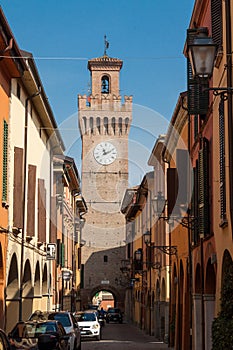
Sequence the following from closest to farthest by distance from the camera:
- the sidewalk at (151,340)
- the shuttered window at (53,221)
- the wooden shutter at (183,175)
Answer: the wooden shutter at (183,175) < the sidewalk at (151,340) < the shuttered window at (53,221)

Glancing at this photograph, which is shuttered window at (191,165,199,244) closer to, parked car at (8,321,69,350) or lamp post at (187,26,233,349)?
lamp post at (187,26,233,349)

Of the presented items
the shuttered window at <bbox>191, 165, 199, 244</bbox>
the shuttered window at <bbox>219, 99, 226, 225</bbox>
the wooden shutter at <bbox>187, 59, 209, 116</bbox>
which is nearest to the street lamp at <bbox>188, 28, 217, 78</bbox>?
the shuttered window at <bbox>219, 99, 226, 225</bbox>

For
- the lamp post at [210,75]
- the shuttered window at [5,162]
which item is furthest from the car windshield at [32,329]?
the lamp post at [210,75]

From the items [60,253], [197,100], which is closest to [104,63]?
[60,253]

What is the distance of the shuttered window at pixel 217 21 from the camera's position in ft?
48.9

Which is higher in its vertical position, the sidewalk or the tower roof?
the tower roof

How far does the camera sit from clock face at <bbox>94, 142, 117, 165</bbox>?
73750 mm

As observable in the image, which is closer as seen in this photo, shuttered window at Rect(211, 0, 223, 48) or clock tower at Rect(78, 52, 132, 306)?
shuttered window at Rect(211, 0, 223, 48)

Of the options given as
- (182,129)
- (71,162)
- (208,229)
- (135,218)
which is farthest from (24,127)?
(135,218)

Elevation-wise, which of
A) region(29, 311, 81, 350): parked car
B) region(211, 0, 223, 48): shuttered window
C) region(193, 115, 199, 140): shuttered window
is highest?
region(211, 0, 223, 48): shuttered window

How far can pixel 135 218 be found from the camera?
53531 millimetres

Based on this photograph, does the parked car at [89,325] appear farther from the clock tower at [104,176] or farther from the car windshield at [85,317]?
the clock tower at [104,176]

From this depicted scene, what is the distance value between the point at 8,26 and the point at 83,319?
20323 mm

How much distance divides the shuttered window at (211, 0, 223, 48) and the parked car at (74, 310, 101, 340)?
69.5ft
